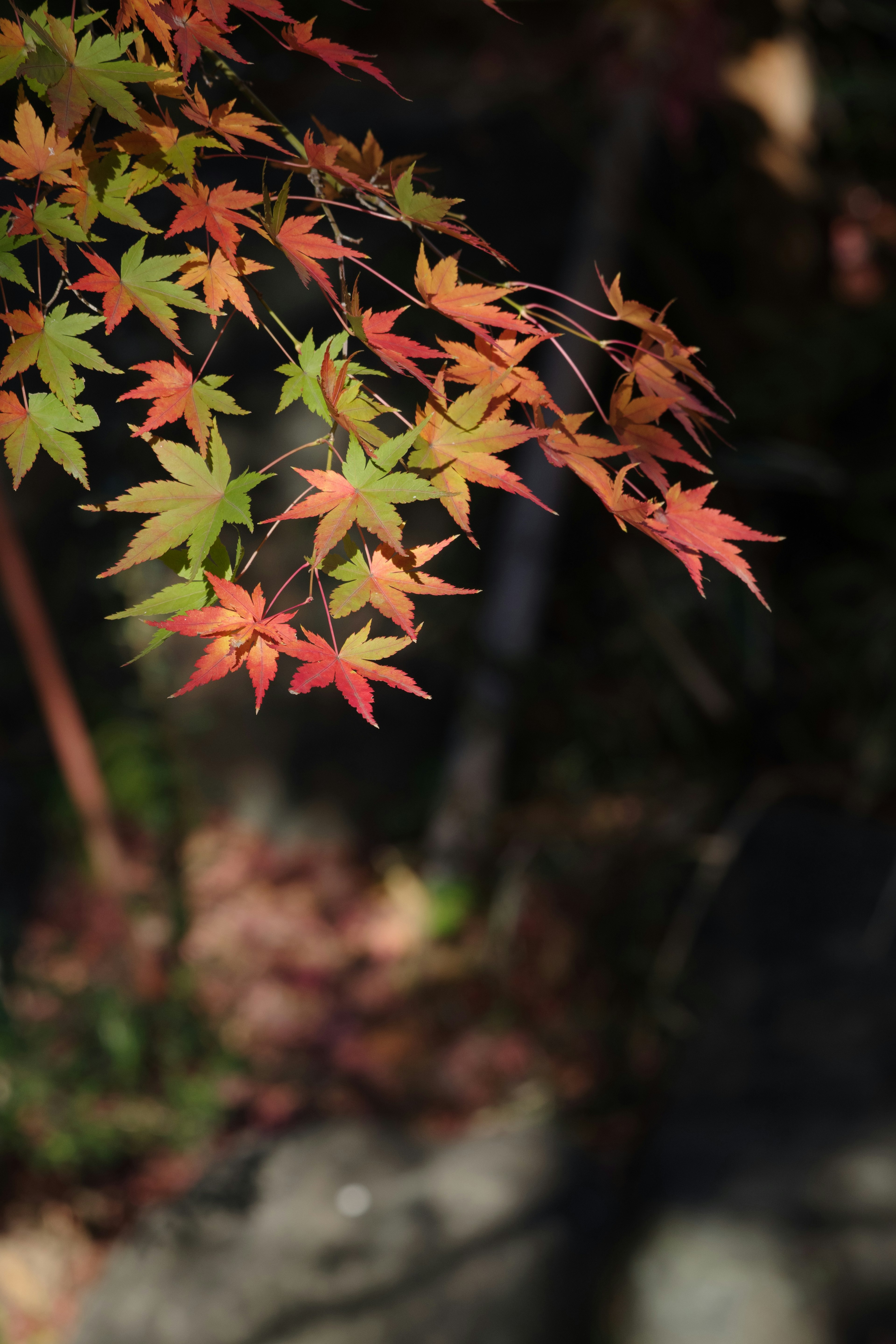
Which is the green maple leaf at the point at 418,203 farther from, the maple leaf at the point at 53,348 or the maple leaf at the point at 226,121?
the maple leaf at the point at 53,348

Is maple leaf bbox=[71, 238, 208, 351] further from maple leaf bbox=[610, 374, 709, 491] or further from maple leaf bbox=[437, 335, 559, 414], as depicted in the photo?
maple leaf bbox=[610, 374, 709, 491]

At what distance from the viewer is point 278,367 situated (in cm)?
65

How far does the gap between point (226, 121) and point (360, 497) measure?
266mm

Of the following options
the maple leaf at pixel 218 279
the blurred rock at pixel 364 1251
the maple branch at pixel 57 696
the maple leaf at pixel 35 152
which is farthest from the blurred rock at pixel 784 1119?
the maple leaf at pixel 35 152

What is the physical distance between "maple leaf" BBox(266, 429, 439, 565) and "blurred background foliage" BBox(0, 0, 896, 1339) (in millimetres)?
1774

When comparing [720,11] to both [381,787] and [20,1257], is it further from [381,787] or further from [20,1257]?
[20,1257]

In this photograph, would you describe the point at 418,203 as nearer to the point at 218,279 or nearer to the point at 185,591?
the point at 218,279

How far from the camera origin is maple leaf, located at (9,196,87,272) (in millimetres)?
642

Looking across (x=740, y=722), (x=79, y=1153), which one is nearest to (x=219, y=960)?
(x=79, y=1153)

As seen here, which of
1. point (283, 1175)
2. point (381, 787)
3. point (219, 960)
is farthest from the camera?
point (381, 787)

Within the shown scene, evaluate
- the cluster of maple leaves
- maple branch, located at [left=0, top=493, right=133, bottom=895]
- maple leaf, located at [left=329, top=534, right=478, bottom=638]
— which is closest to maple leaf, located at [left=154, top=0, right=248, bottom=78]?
the cluster of maple leaves

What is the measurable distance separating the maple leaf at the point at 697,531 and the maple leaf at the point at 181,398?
0.30 metres

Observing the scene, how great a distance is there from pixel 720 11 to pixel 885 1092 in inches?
104

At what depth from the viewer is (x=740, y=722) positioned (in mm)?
3039
